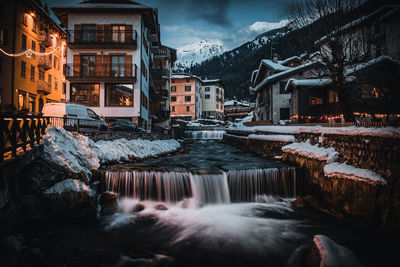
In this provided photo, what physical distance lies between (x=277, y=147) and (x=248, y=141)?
631 centimetres

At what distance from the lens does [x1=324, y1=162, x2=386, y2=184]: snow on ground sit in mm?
5836

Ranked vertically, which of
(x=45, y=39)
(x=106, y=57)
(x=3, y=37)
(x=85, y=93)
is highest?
(x=45, y=39)

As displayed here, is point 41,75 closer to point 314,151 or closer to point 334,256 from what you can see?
point 314,151

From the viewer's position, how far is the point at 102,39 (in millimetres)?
22797

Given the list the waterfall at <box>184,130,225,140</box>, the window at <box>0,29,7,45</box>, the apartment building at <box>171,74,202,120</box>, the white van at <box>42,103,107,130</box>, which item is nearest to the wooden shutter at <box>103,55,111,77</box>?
the white van at <box>42,103,107,130</box>

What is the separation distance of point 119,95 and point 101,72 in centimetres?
311

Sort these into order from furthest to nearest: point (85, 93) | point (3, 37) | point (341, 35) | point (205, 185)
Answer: point (3, 37), point (85, 93), point (341, 35), point (205, 185)

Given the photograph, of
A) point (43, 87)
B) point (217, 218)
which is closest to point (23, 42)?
point (43, 87)

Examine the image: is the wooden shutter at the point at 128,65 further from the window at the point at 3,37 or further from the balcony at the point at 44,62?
the balcony at the point at 44,62

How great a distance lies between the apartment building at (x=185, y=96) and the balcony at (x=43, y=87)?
105ft

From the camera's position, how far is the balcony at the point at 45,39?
99.3 feet

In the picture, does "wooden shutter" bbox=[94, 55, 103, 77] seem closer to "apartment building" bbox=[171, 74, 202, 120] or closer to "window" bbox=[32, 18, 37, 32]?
"window" bbox=[32, 18, 37, 32]

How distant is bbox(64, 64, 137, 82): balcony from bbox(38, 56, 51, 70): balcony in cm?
1160

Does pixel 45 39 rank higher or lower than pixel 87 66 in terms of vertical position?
higher
